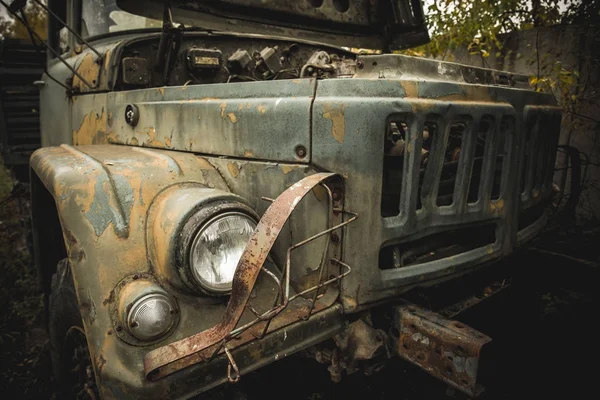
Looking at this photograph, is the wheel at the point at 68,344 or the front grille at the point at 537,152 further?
the front grille at the point at 537,152

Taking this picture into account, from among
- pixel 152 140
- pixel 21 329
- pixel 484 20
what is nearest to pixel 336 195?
pixel 152 140

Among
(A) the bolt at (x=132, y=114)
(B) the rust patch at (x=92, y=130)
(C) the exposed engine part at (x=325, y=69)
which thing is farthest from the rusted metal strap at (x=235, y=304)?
(B) the rust patch at (x=92, y=130)

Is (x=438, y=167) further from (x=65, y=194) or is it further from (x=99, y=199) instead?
(x=65, y=194)

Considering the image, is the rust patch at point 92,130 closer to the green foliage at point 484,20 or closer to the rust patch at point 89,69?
the rust patch at point 89,69

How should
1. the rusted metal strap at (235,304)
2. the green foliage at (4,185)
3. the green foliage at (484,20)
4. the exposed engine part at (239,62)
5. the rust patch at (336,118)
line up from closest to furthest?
the rusted metal strap at (235,304)
the rust patch at (336,118)
the exposed engine part at (239,62)
the green foliage at (484,20)
the green foliage at (4,185)

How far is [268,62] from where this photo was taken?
2521mm

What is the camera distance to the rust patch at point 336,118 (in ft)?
4.63

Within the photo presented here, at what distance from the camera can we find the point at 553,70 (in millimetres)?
4367

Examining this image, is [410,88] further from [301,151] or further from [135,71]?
[135,71]

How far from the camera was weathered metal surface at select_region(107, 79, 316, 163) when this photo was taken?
1501mm

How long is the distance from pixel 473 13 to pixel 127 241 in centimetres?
499

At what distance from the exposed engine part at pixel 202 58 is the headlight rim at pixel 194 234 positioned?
1241 mm

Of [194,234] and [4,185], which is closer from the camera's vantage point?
[194,234]

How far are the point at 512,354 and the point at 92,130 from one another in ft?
9.62
